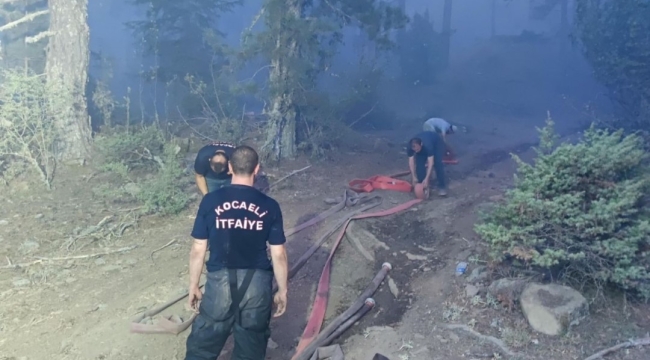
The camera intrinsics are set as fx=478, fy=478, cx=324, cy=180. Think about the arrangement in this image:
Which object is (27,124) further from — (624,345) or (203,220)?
(624,345)

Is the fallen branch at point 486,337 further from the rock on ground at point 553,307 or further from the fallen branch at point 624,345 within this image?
the fallen branch at point 624,345

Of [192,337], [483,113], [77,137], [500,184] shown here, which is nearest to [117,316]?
[192,337]

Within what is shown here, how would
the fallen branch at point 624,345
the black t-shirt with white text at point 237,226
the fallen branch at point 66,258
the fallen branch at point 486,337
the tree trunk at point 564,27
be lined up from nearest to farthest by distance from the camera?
1. the black t-shirt with white text at point 237,226
2. the fallen branch at point 624,345
3. the fallen branch at point 486,337
4. the fallen branch at point 66,258
5. the tree trunk at point 564,27

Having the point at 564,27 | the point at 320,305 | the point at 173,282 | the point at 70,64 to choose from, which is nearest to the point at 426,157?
the point at 320,305

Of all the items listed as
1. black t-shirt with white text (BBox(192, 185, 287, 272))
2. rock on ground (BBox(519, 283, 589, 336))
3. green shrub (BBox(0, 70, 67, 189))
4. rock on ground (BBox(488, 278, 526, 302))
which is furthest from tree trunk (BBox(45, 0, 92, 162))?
rock on ground (BBox(519, 283, 589, 336))

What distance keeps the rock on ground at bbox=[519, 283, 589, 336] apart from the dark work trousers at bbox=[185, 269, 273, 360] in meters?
2.51

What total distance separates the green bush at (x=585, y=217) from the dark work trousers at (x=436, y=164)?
3.88 m

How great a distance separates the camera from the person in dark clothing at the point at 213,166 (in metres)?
6.00

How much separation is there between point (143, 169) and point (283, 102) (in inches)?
137

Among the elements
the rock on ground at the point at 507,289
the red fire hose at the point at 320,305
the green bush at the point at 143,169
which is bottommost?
the red fire hose at the point at 320,305

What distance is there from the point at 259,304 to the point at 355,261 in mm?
2957

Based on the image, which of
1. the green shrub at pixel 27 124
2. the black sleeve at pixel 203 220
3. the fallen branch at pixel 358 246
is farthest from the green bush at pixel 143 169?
the black sleeve at pixel 203 220

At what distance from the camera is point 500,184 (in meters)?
10.4

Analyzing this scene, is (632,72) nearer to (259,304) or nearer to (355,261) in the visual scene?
(355,261)
